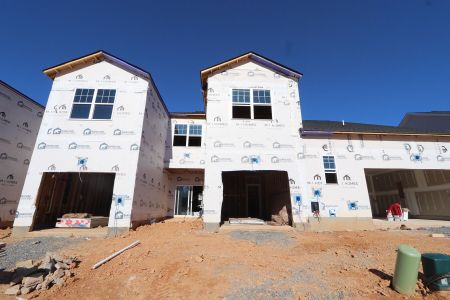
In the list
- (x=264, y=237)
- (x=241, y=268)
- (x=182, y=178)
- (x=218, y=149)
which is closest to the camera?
(x=241, y=268)

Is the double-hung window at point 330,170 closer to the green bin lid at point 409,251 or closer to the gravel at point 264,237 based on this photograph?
the gravel at point 264,237

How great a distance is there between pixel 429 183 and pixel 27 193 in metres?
25.4

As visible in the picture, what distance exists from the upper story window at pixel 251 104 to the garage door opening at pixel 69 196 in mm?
9217

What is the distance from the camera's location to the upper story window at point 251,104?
13.3 m

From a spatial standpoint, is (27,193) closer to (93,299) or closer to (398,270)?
(93,299)

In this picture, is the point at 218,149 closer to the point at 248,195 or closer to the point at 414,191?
the point at 248,195

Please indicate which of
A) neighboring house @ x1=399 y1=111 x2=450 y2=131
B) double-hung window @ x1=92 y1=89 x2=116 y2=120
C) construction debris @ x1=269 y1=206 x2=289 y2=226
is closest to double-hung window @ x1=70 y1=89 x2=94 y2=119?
double-hung window @ x1=92 y1=89 x2=116 y2=120

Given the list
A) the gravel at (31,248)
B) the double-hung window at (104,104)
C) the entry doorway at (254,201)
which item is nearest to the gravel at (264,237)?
the entry doorway at (254,201)

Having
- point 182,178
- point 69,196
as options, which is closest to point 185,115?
point 182,178

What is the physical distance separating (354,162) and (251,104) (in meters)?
6.85

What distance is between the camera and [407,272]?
470cm

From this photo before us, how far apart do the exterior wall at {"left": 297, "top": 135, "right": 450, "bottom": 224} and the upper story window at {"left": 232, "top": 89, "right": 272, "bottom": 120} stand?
2.94 meters

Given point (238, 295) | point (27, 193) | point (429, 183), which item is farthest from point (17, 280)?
point (429, 183)

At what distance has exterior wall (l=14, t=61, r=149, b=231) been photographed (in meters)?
10.7
